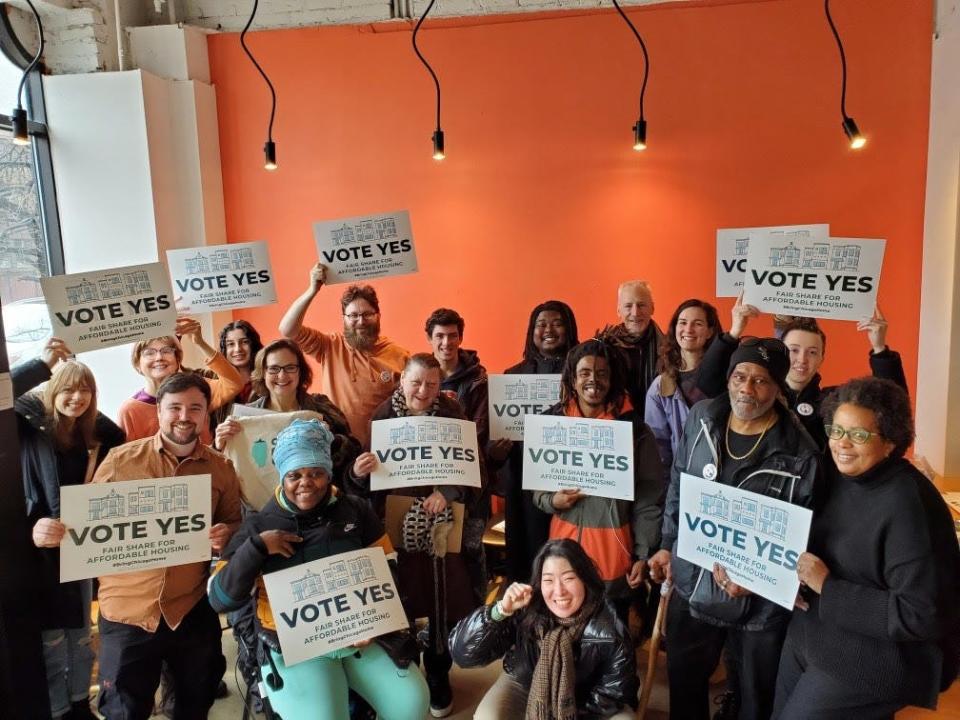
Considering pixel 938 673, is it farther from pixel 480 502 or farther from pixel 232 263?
pixel 232 263

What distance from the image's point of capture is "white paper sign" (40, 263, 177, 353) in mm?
2686

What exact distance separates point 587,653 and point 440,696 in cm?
98

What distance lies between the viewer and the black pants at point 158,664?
225 centimetres

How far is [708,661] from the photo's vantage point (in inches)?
92.0

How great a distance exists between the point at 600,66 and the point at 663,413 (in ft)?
8.62

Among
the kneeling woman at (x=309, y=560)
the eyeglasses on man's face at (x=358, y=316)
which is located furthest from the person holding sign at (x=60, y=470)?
the eyeglasses on man's face at (x=358, y=316)

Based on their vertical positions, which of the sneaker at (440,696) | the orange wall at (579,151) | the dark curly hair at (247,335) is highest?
the orange wall at (579,151)

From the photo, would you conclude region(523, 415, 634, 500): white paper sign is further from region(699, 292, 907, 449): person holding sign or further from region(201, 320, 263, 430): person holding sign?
region(201, 320, 263, 430): person holding sign

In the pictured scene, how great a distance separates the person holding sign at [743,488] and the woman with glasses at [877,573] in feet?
0.52

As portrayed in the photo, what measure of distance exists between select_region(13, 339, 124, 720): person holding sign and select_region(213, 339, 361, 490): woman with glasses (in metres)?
0.53

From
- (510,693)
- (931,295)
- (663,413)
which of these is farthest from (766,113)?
(510,693)

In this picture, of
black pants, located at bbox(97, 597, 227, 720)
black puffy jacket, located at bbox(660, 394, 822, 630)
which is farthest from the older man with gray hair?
black pants, located at bbox(97, 597, 227, 720)

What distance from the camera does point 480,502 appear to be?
286 centimetres

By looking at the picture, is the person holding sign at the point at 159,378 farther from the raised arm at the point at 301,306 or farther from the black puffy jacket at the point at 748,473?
the black puffy jacket at the point at 748,473
